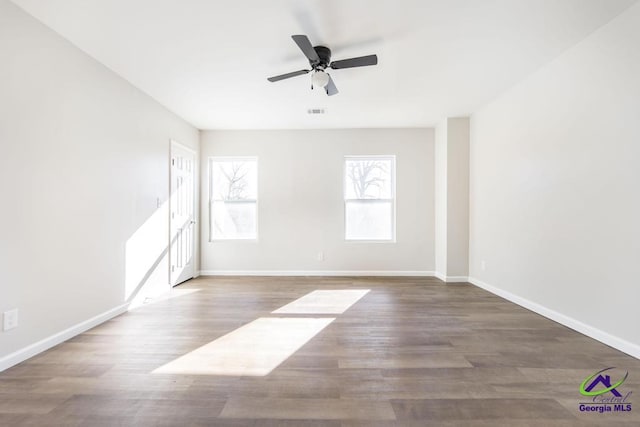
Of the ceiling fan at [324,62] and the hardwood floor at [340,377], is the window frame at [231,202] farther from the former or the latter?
the ceiling fan at [324,62]

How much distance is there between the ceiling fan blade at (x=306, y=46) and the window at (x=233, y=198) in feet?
9.68

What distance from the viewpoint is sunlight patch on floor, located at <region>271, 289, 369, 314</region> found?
10.7ft

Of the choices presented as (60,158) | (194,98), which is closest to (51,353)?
(60,158)

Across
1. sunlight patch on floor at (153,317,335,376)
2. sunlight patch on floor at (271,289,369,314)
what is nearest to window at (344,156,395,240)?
sunlight patch on floor at (271,289,369,314)

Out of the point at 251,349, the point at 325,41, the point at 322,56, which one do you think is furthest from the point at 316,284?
the point at 325,41

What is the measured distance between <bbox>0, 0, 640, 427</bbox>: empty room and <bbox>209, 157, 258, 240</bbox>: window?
82cm

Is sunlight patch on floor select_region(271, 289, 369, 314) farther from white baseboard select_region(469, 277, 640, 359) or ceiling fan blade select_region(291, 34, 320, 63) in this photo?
ceiling fan blade select_region(291, 34, 320, 63)

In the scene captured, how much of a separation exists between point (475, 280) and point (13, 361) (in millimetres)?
5060

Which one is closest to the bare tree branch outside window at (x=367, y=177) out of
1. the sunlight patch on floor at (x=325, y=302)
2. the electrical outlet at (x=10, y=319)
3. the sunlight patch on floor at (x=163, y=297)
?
the sunlight patch on floor at (x=325, y=302)

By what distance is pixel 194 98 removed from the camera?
3768 millimetres

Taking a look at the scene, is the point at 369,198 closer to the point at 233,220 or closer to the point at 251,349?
the point at 233,220

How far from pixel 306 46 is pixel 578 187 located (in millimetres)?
2676

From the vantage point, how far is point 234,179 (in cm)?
526

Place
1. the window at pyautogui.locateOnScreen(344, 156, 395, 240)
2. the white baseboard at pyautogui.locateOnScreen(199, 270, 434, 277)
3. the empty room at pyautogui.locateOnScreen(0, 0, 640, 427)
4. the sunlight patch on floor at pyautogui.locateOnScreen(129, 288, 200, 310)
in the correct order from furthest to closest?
the window at pyautogui.locateOnScreen(344, 156, 395, 240)
the white baseboard at pyautogui.locateOnScreen(199, 270, 434, 277)
the sunlight patch on floor at pyautogui.locateOnScreen(129, 288, 200, 310)
the empty room at pyautogui.locateOnScreen(0, 0, 640, 427)
